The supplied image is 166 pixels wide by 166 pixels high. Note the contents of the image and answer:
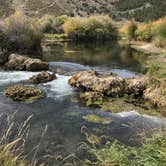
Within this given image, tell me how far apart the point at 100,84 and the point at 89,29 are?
56762mm

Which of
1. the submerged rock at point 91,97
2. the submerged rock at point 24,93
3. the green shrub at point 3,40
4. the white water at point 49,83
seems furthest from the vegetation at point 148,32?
the submerged rock at point 24,93

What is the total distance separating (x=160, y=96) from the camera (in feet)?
86.8

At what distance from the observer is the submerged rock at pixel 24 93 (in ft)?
86.2

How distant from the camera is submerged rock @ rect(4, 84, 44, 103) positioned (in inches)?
1035

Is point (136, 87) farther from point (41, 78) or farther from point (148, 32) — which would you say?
point (148, 32)

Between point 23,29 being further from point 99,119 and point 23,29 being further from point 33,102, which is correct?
point 99,119

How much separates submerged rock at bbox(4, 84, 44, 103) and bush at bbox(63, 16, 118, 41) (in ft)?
186

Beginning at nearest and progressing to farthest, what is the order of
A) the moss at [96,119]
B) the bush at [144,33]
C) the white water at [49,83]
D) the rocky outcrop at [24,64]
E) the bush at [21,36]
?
the moss at [96,119] → the white water at [49,83] → the rocky outcrop at [24,64] → the bush at [21,36] → the bush at [144,33]

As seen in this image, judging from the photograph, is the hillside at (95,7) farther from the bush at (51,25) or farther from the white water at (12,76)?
the white water at (12,76)

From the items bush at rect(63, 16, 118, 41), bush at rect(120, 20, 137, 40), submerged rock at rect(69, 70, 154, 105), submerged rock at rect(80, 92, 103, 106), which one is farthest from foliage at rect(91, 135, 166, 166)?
bush at rect(120, 20, 137, 40)

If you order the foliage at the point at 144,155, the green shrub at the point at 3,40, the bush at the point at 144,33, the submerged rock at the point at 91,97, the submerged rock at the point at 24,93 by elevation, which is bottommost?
the bush at the point at 144,33

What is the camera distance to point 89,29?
279 ft

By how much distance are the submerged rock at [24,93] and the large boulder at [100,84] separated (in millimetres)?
4681

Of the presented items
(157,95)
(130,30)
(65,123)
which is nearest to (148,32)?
(130,30)
